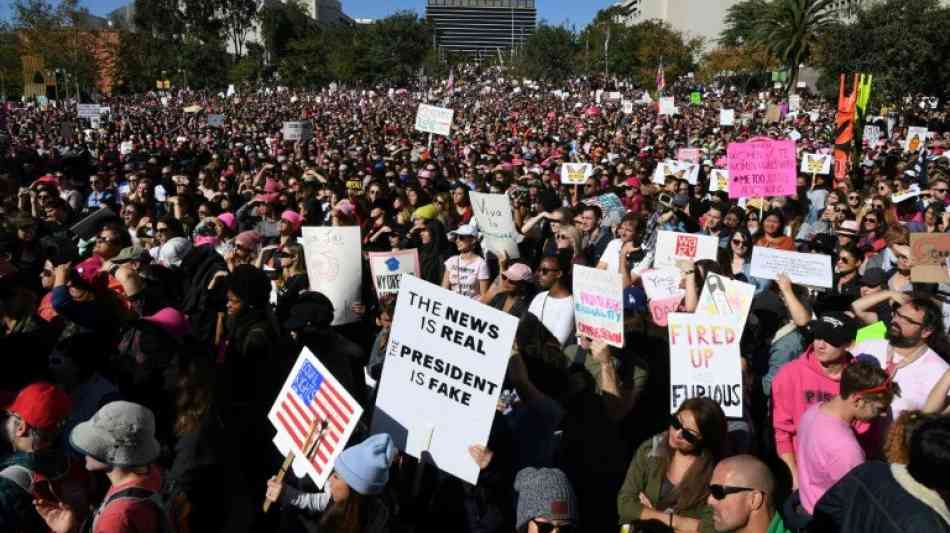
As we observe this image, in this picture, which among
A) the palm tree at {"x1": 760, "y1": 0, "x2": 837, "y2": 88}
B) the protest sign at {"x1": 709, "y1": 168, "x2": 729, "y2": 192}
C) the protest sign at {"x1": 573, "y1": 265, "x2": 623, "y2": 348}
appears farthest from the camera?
the palm tree at {"x1": 760, "y1": 0, "x2": 837, "y2": 88}

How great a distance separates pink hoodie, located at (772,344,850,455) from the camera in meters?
4.33

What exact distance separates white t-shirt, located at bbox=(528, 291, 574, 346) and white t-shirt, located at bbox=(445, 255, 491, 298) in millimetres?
1276

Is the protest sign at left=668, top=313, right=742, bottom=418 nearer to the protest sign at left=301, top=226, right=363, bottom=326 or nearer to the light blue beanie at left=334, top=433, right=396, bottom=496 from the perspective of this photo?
the light blue beanie at left=334, top=433, right=396, bottom=496

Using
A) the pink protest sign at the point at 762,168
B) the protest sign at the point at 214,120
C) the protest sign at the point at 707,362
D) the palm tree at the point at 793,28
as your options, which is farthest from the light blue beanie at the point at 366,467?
the palm tree at the point at 793,28

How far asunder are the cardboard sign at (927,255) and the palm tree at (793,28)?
181 ft

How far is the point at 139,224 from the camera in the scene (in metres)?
8.79

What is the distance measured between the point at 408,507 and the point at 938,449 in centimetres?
226

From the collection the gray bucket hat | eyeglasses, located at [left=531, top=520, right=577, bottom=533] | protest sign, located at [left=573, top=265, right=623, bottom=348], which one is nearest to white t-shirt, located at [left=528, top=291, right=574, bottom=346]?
protest sign, located at [left=573, top=265, right=623, bottom=348]

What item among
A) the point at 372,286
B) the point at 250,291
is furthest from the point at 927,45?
the point at 250,291

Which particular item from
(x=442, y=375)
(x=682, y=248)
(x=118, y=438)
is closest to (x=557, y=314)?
(x=682, y=248)

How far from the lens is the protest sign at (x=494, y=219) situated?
8366 mm

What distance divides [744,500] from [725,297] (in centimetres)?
241

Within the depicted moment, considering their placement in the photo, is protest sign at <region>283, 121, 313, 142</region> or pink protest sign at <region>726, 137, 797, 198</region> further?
protest sign at <region>283, 121, 313, 142</region>

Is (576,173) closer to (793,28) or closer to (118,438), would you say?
(118,438)
